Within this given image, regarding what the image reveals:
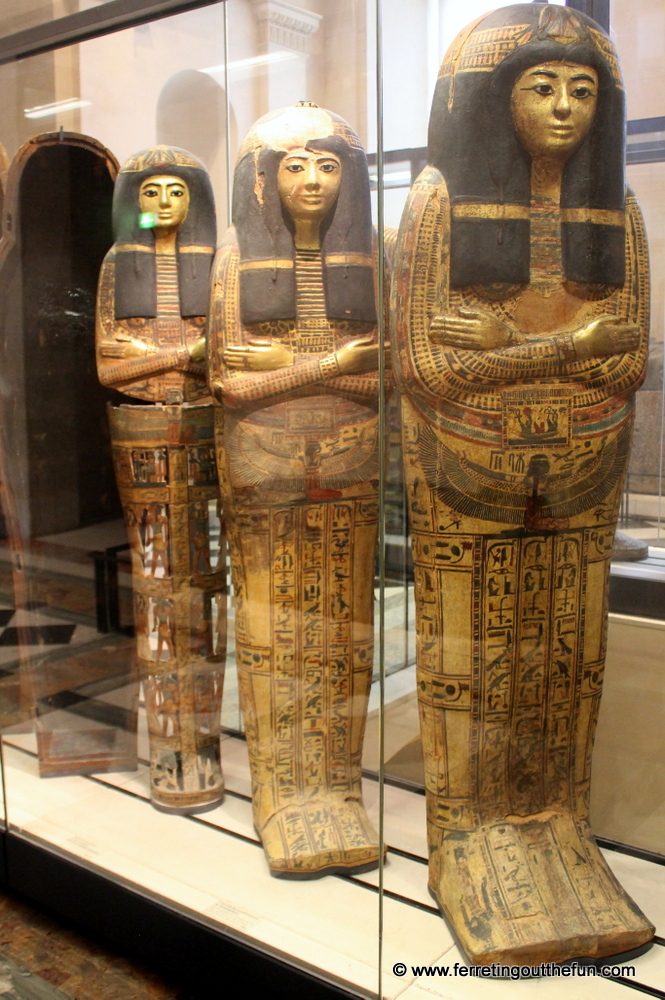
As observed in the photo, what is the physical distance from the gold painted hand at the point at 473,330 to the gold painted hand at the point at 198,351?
1.09 metres

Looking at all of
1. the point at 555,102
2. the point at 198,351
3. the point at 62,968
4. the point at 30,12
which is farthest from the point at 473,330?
the point at 62,968

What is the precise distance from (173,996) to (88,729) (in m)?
1.19

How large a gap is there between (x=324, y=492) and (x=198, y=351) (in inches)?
26.9

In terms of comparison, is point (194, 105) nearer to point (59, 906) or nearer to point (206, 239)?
point (206, 239)

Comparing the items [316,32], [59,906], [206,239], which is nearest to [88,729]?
[59,906]

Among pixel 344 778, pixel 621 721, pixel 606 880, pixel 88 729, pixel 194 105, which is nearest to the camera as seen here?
pixel 606 880

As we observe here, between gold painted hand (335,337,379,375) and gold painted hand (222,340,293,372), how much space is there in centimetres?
13

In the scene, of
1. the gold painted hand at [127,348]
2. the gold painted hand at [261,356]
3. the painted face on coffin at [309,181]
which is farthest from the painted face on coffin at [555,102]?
the gold painted hand at [127,348]

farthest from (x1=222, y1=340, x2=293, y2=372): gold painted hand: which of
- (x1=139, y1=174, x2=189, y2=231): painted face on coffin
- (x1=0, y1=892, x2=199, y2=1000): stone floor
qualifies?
(x1=0, y1=892, x2=199, y2=1000): stone floor

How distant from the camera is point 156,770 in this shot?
3.19 metres

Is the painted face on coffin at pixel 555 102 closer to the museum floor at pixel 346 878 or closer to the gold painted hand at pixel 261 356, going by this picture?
the gold painted hand at pixel 261 356

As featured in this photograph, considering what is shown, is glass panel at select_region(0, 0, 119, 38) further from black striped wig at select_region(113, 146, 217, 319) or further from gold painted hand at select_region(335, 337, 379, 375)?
gold painted hand at select_region(335, 337, 379, 375)

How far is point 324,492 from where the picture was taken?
2.68 meters

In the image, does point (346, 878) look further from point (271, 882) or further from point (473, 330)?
point (473, 330)
